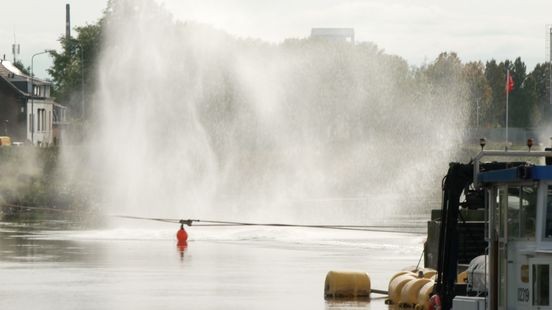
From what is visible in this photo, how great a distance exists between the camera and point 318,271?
4734cm

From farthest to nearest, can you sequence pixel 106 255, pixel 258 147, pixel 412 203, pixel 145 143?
1. pixel 412 203
2. pixel 258 147
3. pixel 145 143
4. pixel 106 255

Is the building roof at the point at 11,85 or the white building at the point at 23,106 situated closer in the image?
the building roof at the point at 11,85

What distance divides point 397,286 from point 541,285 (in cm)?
1313

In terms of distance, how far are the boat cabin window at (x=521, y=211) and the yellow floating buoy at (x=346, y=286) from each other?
1446cm

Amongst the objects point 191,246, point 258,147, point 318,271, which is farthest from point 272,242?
point 258,147

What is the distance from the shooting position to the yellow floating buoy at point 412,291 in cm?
3575

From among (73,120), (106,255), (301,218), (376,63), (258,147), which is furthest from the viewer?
(73,120)

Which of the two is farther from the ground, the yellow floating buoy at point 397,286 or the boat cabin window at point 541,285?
the boat cabin window at point 541,285

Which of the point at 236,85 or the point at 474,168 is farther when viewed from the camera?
the point at 236,85

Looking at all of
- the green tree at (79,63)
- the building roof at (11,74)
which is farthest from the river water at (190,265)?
the building roof at (11,74)

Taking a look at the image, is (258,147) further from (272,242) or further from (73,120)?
(73,120)

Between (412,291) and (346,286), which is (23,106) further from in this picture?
(412,291)

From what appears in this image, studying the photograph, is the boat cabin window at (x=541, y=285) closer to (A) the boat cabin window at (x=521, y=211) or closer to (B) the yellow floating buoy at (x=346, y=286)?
(A) the boat cabin window at (x=521, y=211)

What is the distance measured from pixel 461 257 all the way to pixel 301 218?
39910 millimetres
